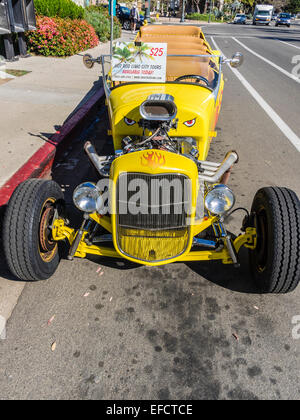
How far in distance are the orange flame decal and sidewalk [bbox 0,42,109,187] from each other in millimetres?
2342

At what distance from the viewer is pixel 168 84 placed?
3.96 metres

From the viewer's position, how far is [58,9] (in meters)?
12.8

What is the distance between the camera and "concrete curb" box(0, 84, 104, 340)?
2779 mm

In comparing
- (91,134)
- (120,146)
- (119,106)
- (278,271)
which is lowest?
(91,134)

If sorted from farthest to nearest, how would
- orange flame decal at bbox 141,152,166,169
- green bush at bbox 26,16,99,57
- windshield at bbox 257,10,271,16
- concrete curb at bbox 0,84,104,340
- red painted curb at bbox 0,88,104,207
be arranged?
windshield at bbox 257,10,271,16
green bush at bbox 26,16,99,57
red painted curb at bbox 0,88,104,207
concrete curb at bbox 0,84,104,340
orange flame decal at bbox 141,152,166,169

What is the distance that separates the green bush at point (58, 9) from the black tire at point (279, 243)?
1220 centimetres

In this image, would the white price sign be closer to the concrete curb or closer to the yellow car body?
the yellow car body

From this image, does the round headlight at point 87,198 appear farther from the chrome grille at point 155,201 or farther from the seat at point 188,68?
the seat at point 188,68

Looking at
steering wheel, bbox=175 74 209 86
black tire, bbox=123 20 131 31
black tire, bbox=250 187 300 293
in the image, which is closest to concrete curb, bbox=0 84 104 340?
black tire, bbox=250 187 300 293

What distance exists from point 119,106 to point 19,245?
1868 mm

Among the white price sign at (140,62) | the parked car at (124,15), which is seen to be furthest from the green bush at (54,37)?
the parked car at (124,15)
